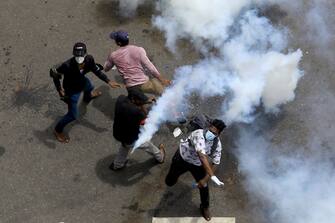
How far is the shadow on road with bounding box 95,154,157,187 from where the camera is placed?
7.65m

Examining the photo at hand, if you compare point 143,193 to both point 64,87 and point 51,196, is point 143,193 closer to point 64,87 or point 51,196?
point 51,196

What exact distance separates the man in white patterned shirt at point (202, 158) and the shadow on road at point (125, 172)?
1.87 feet

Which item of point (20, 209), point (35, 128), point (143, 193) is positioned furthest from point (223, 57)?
point (20, 209)

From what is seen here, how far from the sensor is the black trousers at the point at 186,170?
6.78 m

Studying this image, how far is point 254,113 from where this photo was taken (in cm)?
805

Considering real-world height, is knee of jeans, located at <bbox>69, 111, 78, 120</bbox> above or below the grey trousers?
above

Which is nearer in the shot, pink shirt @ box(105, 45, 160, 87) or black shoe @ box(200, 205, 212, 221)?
black shoe @ box(200, 205, 212, 221)

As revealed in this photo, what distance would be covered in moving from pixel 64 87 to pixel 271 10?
12.2 feet

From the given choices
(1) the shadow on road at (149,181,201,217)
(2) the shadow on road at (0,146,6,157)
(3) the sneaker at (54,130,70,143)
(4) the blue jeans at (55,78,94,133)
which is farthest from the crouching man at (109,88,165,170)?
(2) the shadow on road at (0,146,6,157)

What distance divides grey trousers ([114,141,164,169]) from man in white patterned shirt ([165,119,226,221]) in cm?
44

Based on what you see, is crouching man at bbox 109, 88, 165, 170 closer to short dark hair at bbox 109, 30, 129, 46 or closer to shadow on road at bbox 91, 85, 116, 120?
short dark hair at bbox 109, 30, 129, 46

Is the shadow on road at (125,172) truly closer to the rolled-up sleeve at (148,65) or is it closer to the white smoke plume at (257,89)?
the white smoke plume at (257,89)

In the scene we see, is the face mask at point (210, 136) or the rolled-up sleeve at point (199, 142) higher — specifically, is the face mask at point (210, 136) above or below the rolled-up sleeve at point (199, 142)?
above

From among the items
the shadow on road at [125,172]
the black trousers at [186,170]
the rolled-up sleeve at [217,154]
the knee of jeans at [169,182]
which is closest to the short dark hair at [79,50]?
the shadow on road at [125,172]
